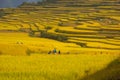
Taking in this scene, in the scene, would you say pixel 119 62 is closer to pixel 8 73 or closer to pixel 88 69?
pixel 88 69

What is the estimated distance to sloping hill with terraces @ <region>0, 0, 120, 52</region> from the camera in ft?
137

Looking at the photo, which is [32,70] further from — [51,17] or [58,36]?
[51,17]

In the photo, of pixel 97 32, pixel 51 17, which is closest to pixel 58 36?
pixel 97 32

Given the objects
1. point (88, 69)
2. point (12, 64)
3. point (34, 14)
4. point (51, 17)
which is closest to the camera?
point (88, 69)

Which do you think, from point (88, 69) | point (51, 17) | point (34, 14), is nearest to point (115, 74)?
point (88, 69)

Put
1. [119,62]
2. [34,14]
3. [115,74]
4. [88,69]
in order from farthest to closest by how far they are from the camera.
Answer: [34,14]
[88,69]
[119,62]
[115,74]

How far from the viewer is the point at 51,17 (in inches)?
Result: 3034

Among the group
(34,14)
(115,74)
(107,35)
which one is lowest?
(34,14)

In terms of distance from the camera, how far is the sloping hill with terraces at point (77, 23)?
41.7 meters

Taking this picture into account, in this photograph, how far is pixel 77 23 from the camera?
63594 mm

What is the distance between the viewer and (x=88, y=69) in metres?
9.88

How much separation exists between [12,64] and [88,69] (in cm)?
235

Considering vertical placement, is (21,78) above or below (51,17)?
above

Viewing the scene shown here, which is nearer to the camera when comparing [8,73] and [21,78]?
[21,78]
